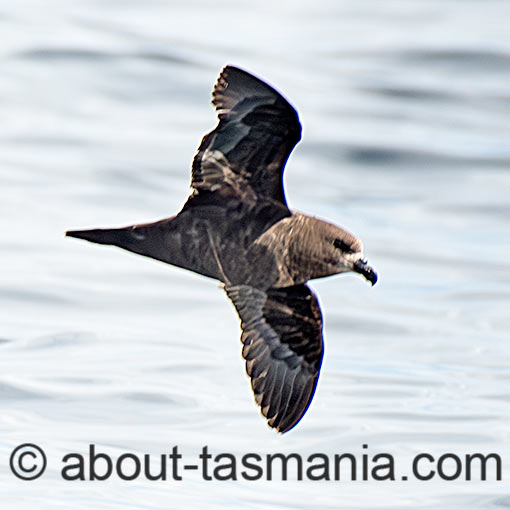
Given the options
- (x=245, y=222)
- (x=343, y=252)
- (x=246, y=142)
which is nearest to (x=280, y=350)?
(x=245, y=222)

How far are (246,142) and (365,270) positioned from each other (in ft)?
3.17

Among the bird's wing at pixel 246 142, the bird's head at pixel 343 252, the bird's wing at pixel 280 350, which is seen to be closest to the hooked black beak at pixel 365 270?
the bird's head at pixel 343 252

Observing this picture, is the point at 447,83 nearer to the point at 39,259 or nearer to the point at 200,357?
the point at 39,259

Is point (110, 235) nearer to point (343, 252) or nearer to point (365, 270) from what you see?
point (343, 252)

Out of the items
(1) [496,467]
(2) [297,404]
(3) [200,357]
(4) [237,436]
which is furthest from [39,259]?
(2) [297,404]

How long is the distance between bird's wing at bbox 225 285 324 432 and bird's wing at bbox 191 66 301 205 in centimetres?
77

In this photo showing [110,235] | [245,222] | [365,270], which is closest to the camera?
[365,270]

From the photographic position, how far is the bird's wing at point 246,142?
7406 mm

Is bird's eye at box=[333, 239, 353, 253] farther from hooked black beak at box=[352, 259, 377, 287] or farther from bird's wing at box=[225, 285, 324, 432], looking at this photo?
bird's wing at box=[225, 285, 324, 432]

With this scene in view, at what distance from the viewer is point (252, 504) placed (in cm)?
1106

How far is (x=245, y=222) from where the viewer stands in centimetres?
753

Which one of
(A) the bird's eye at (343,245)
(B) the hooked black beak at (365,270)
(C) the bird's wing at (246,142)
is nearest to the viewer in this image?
Result: (B) the hooked black beak at (365,270)

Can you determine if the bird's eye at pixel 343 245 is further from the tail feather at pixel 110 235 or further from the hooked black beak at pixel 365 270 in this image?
the tail feather at pixel 110 235

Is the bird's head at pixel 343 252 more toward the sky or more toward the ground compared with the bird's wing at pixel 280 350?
more toward the sky
